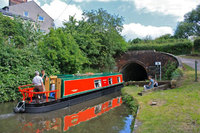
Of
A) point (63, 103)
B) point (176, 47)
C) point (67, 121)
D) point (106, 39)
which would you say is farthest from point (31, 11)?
point (67, 121)

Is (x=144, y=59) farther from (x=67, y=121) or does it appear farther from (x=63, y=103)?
(x=67, y=121)

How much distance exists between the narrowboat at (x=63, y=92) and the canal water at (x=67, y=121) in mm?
282

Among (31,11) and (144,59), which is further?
(31,11)

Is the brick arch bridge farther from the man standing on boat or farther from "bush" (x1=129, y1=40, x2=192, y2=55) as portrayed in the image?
the man standing on boat

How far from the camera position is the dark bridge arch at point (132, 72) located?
21.0 metres

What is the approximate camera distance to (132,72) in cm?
2331

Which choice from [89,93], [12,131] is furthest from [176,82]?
[12,131]

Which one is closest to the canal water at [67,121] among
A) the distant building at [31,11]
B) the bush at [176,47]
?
the bush at [176,47]

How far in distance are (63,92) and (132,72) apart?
656 inches

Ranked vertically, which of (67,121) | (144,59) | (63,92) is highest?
(144,59)

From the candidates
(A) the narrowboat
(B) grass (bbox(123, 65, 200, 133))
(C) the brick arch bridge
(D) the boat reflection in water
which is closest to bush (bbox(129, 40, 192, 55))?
(C) the brick arch bridge

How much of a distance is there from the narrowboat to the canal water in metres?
0.28

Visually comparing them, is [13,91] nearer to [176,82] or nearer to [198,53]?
[176,82]

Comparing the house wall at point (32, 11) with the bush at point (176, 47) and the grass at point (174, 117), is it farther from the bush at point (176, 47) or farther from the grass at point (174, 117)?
the grass at point (174, 117)
